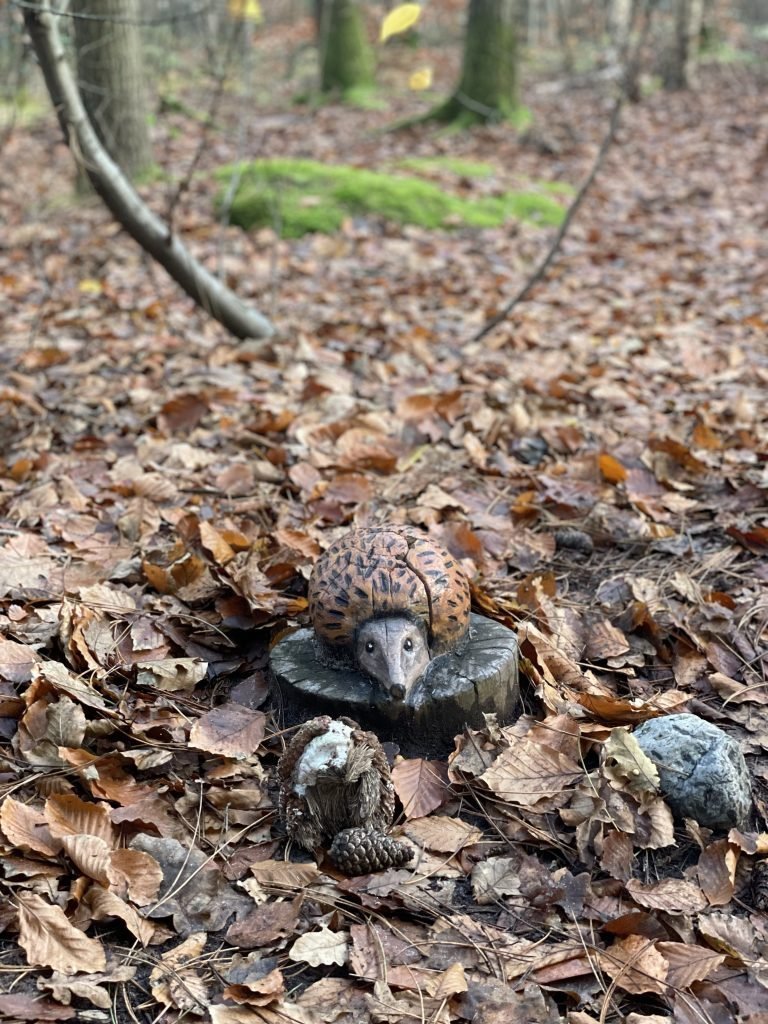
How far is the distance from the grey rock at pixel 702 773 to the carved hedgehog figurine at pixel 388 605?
2.00 feet

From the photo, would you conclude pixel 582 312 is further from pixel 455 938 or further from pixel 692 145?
pixel 692 145

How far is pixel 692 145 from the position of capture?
36.7 feet

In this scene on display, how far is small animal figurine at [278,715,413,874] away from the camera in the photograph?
2131 millimetres

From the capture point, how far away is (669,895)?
2.10m

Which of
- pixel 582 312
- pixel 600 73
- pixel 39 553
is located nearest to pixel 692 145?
pixel 600 73

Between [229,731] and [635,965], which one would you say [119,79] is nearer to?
[229,731]

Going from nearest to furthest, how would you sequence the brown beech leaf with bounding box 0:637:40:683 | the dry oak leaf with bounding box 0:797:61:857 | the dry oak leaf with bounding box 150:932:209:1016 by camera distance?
the dry oak leaf with bounding box 150:932:209:1016 < the dry oak leaf with bounding box 0:797:61:857 < the brown beech leaf with bounding box 0:637:40:683

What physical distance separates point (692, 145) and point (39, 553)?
10.5 m

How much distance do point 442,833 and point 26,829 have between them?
3.20ft

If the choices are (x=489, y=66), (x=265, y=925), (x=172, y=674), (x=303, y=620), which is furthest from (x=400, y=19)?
(x=489, y=66)

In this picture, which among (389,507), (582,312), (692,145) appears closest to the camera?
(389,507)

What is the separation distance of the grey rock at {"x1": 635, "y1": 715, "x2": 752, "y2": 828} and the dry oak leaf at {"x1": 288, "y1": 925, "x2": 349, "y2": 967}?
2.98 feet

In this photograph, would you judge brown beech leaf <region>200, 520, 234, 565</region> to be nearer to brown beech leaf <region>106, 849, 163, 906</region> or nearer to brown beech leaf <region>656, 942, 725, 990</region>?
brown beech leaf <region>106, 849, 163, 906</region>

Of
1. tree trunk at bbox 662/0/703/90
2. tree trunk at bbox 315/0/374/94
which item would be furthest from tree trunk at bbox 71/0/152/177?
tree trunk at bbox 662/0/703/90
